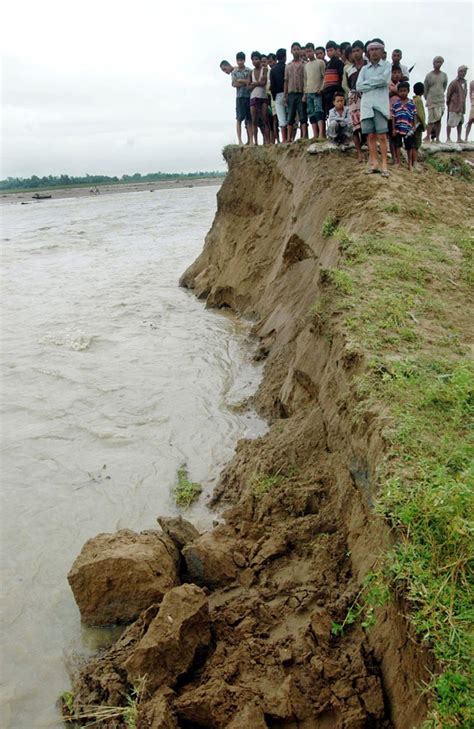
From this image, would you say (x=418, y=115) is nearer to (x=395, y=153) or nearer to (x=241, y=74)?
(x=395, y=153)

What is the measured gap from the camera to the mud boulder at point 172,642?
3.20 meters

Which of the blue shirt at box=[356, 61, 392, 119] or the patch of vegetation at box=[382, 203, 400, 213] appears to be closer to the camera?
the patch of vegetation at box=[382, 203, 400, 213]

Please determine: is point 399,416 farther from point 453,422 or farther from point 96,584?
point 96,584

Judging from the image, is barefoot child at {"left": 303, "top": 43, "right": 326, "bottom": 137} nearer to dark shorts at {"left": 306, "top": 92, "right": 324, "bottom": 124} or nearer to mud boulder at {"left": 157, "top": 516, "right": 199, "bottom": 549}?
dark shorts at {"left": 306, "top": 92, "right": 324, "bottom": 124}

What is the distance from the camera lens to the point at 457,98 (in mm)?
12055

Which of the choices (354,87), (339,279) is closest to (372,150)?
(354,87)

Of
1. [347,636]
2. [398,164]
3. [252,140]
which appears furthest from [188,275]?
[347,636]

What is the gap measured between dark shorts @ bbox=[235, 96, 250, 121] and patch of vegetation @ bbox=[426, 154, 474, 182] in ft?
14.2

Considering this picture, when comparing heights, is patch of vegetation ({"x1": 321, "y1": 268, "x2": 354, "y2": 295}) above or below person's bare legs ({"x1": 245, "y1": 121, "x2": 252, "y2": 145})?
below

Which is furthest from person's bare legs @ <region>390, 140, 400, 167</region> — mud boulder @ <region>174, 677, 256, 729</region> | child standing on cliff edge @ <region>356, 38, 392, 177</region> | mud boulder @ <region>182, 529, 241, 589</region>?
mud boulder @ <region>174, 677, 256, 729</region>

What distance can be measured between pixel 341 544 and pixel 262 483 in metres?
1.20

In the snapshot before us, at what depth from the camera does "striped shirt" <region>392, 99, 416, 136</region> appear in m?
9.04

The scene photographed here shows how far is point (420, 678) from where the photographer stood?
8.27 feet

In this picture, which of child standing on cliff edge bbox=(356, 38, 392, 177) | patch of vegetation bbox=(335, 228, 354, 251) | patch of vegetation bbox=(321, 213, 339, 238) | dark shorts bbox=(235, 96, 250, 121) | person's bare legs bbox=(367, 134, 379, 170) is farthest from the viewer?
dark shorts bbox=(235, 96, 250, 121)
